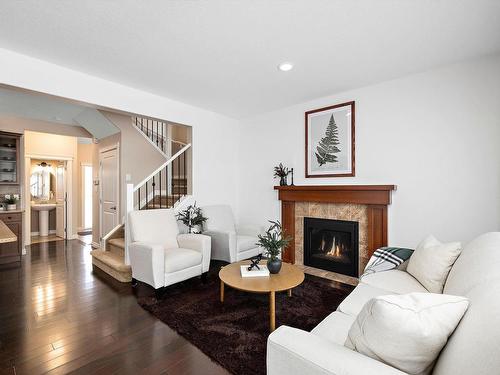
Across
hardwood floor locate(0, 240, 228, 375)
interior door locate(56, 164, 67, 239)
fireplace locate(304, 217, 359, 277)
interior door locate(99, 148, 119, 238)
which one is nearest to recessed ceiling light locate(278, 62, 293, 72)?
fireplace locate(304, 217, 359, 277)

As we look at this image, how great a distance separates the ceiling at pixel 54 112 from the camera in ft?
13.1

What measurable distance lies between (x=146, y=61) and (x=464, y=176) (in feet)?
11.5

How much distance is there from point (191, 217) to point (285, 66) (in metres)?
2.55

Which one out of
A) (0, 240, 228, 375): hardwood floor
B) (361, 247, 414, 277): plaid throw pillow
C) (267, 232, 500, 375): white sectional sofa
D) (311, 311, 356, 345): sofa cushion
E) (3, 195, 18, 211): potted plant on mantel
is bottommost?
(0, 240, 228, 375): hardwood floor

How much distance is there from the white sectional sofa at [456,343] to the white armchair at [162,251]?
1904mm

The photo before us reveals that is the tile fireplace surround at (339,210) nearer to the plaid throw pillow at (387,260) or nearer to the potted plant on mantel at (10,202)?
the plaid throw pillow at (387,260)

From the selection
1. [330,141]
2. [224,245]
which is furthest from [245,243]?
[330,141]

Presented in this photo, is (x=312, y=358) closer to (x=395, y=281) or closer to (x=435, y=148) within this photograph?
(x=395, y=281)

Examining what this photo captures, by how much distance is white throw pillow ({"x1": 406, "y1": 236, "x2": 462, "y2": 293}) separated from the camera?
1832mm

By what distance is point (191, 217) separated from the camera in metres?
3.99

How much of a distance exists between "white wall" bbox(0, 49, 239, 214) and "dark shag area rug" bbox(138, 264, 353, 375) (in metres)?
1.77

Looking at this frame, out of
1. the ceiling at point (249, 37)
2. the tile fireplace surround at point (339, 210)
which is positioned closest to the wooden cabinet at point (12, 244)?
the ceiling at point (249, 37)

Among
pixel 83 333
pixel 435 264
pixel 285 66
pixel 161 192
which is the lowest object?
pixel 83 333

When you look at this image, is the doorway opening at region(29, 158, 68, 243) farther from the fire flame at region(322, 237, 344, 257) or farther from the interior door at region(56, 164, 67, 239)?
the fire flame at region(322, 237, 344, 257)
